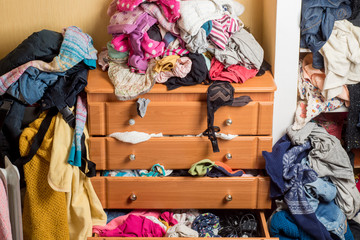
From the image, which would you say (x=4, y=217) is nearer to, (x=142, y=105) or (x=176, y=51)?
(x=142, y=105)

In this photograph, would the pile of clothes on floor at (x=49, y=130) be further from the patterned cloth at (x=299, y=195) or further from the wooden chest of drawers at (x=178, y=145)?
the patterned cloth at (x=299, y=195)

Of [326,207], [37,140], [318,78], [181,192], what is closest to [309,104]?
[318,78]

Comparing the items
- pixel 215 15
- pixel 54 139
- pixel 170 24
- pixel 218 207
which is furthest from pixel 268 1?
pixel 54 139

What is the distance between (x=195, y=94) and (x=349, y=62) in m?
0.71

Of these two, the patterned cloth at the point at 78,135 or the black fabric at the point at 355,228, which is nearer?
the patterned cloth at the point at 78,135

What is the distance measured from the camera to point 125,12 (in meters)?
2.20

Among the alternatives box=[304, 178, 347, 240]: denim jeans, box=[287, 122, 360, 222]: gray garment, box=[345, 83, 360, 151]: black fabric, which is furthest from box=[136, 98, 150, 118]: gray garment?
box=[345, 83, 360, 151]: black fabric

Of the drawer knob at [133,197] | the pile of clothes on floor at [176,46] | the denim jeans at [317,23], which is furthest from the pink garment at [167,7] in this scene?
the drawer knob at [133,197]

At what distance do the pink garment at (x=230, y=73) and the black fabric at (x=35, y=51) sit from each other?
0.69 meters

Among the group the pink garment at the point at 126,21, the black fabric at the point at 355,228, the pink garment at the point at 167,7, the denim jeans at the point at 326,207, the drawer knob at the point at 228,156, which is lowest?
the black fabric at the point at 355,228

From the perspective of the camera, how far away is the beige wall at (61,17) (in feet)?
8.16

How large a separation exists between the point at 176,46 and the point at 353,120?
0.88 meters

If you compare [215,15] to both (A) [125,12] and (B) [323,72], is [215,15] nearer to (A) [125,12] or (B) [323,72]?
(A) [125,12]

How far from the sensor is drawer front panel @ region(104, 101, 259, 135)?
2184 millimetres
